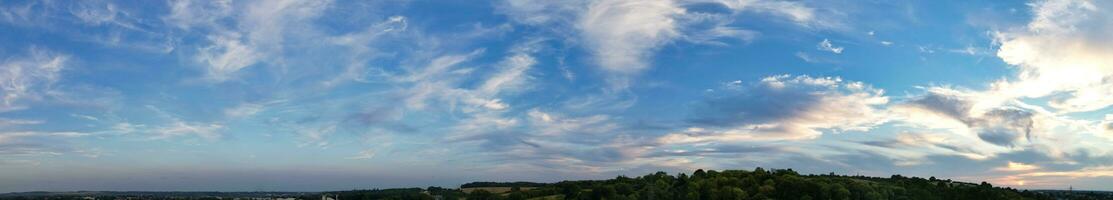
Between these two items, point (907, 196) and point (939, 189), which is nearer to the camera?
point (907, 196)

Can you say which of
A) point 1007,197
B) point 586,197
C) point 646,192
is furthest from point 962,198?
point 586,197

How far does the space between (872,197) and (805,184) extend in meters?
15.5

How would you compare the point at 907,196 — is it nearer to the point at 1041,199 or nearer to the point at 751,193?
the point at 751,193

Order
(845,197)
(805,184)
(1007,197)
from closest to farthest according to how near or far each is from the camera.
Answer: (845,197) < (805,184) < (1007,197)

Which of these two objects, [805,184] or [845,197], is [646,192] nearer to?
[805,184]

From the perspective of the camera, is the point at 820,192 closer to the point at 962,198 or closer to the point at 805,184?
the point at 805,184

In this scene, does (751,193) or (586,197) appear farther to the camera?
(586,197)

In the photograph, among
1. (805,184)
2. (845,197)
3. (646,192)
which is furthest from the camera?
(646,192)

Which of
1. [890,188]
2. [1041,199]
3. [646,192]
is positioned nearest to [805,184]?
[890,188]

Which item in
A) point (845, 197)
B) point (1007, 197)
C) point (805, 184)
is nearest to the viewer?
point (845, 197)

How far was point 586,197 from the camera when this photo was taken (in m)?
196

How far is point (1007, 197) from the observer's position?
17712cm

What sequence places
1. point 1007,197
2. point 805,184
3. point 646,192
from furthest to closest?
point 646,192 < point 1007,197 < point 805,184

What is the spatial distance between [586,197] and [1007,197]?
334 feet
